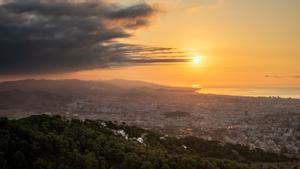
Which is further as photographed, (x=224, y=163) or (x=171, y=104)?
(x=171, y=104)

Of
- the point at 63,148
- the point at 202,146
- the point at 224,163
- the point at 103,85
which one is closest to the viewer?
the point at 63,148

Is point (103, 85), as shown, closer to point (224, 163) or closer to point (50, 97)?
point (50, 97)

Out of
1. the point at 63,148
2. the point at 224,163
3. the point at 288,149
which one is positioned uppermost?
the point at 63,148

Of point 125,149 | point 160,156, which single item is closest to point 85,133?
point 125,149

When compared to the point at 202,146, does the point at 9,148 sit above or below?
above

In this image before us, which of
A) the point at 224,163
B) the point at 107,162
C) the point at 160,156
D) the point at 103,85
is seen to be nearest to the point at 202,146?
the point at 224,163

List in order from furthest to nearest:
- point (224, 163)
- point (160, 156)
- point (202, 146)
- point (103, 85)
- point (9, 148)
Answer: point (103, 85), point (202, 146), point (224, 163), point (160, 156), point (9, 148)

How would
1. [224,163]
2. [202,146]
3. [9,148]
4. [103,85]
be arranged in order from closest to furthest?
1. [9,148]
2. [224,163]
3. [202,146]
4. [103,85]

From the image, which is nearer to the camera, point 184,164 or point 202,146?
point 184,164

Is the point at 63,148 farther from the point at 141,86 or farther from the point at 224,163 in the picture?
the point at 141,86
